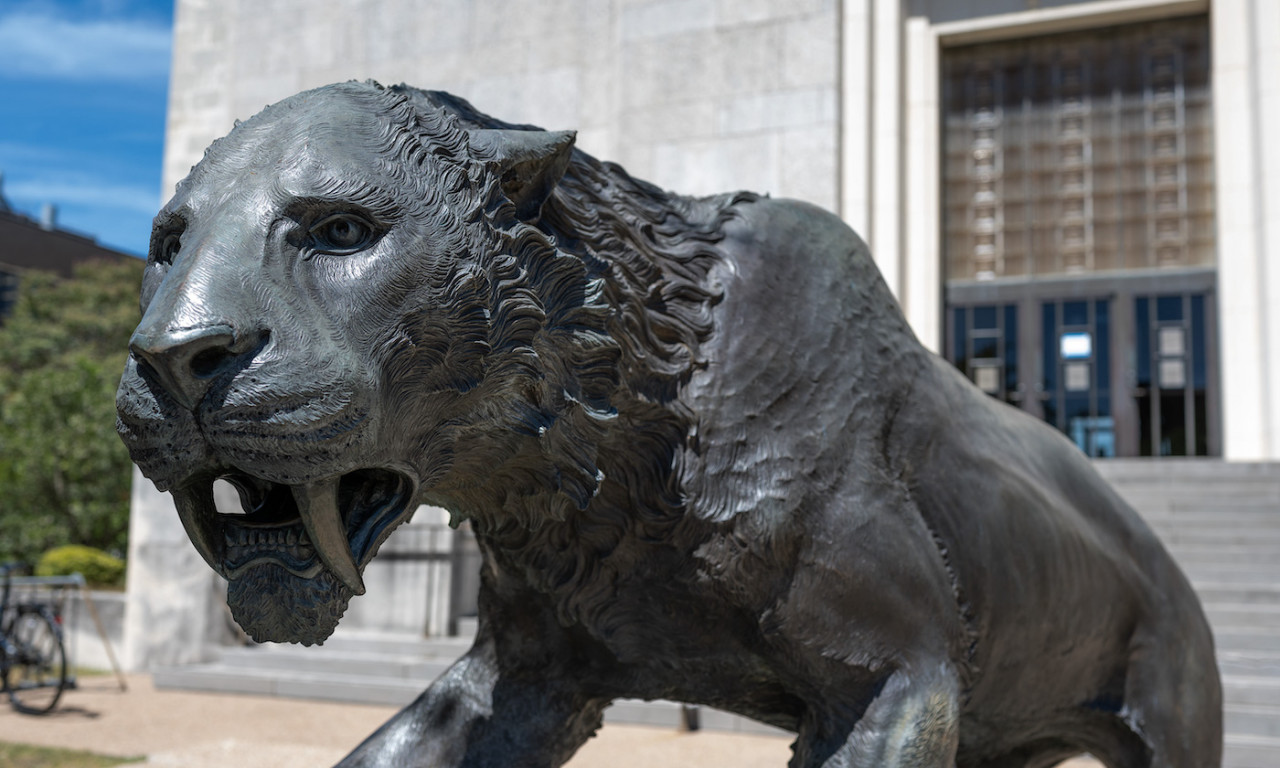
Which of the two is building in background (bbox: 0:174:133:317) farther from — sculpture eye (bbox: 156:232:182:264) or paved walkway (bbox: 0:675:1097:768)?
sculpture eye (bbox: 156:232:182:264)

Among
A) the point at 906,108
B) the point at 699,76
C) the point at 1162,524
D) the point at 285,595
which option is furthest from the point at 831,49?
the point at 285,595

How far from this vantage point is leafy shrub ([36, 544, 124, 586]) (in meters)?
14.1

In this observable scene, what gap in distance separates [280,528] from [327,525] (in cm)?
8

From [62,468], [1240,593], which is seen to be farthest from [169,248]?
[62,468]

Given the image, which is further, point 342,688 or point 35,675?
point 35,675

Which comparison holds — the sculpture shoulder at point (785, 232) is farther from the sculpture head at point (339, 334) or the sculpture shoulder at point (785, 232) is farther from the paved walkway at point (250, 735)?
the paved walkway at point (250, 735)

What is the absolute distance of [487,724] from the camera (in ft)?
7.55

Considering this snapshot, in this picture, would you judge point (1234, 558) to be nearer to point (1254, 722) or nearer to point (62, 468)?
point (1254, 722)

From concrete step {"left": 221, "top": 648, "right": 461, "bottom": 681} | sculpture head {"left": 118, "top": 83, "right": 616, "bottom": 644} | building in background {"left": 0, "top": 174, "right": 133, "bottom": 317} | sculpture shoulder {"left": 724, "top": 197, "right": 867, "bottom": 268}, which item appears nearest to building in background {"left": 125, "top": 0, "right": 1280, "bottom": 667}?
concrete step {"left": 221, "top": 648, "right": 461, "bottom": 681}

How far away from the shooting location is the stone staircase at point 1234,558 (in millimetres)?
6391

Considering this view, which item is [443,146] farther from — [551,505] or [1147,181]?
[1147,181]

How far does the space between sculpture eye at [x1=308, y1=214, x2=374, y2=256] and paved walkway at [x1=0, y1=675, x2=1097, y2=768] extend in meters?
4.80

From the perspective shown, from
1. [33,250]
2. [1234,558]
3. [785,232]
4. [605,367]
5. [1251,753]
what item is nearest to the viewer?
[605,367]

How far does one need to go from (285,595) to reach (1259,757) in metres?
6.16
